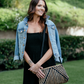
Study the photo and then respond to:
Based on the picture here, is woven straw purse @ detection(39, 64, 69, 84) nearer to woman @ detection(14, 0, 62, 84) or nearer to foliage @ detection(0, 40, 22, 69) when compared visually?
woman @ detection(14, 0, 62, 84)

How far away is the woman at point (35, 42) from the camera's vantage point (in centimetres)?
251

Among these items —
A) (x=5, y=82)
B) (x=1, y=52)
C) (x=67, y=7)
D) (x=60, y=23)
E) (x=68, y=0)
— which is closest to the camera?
(x=5, y=82)

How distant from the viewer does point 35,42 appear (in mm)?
2592

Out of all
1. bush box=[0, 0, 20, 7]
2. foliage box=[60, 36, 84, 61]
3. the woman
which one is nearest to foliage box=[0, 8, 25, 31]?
bush box=[0, 0, 20, 7]

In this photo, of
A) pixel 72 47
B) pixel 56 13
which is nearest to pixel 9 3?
pixel 56 13

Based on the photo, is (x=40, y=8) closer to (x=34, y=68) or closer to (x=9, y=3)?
(x=34, y=68)

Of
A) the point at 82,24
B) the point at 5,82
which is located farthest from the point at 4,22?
the point at 82,24

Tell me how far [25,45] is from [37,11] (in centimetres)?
50

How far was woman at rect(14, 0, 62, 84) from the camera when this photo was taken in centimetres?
251

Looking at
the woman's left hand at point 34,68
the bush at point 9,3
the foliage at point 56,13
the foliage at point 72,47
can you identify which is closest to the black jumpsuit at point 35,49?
the woman's left hand at point 34,68

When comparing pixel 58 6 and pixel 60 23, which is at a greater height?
pixel 58 6

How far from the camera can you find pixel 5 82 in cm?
547

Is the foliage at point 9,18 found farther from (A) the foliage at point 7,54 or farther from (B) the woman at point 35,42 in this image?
(B) the woman at point 35,42

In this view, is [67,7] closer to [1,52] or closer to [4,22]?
[4,22]
